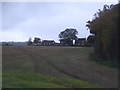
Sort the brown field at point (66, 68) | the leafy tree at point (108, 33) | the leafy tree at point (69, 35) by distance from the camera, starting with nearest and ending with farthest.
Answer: the brown field at point (66, 68), the leafy tree at point (108, 33), the leafy tree at point (69, 35)

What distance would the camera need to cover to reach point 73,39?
419ft

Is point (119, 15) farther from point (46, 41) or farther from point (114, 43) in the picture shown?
point (46, 41)

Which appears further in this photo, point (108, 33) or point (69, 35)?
point (69, 35)

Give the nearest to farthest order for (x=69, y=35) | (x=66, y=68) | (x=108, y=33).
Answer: (x=66, y=68)
(x=108, y=33)
(x=69, y=35)

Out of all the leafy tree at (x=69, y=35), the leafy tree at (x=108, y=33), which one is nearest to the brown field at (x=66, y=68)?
the leafy tree at (x=108, y=33)

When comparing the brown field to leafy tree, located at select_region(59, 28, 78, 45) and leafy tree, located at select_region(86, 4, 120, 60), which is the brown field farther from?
leafy tree, located at select_region(59, 28, 78, 45)

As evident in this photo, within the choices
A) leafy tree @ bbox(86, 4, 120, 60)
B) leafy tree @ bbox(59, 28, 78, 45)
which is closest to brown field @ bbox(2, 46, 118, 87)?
leafy tree @ bbox(86, 4, 120, 60)

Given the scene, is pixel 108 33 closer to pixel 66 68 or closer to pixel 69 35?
pixel 66 68

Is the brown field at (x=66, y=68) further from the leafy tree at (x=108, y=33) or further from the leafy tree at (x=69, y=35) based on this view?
the leafy tree at (x=69, y=35)

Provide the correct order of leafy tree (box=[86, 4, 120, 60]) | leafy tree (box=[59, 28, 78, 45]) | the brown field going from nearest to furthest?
the brown field
leafy tree (box=[86, 4, 120, 60])
leafy tree (box=[59, 28, 78, 45])

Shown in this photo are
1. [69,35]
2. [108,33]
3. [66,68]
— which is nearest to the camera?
[66,68]

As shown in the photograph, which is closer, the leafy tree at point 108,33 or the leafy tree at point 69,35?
the leafy tree at point 108,33

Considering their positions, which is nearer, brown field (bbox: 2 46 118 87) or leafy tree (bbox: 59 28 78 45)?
brown field (bbox: 2 46 118 87)

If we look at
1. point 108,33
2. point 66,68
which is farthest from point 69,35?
point 66,68
